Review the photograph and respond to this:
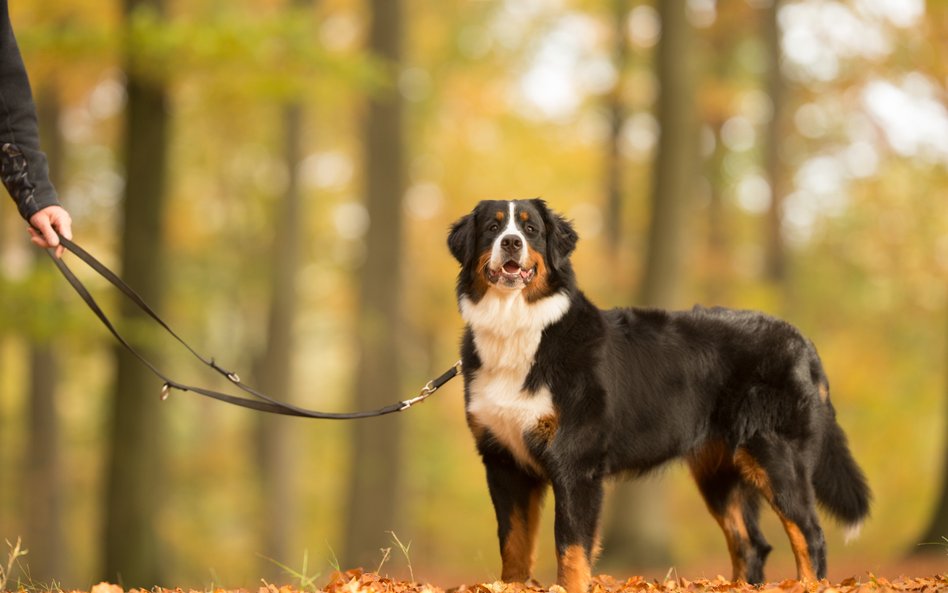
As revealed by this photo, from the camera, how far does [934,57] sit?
13.5 metres

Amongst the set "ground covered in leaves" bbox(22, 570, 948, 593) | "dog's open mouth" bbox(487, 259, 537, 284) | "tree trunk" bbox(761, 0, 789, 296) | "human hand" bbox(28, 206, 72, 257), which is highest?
"tree trunk" bbox(761, 0, 789, 296)

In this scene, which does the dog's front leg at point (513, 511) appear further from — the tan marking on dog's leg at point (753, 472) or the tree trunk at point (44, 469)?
the tree trunk at point (44, 469)

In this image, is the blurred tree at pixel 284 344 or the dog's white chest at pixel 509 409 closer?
the dog's white chest at pixel 509 409

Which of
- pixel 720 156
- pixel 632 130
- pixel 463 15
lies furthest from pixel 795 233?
pixel 463 15

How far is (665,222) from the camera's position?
13445 millimetres

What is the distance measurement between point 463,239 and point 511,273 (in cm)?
38

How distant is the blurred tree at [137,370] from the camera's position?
1165 cm

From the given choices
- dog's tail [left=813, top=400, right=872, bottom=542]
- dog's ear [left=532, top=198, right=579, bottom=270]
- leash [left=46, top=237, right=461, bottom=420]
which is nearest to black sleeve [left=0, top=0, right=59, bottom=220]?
leash [left=46, top=237, right=461, bottom=420]

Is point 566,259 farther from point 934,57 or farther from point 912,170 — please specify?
point 912,170

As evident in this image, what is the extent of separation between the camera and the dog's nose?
520cm

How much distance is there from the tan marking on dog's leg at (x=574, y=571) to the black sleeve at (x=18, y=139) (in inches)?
115

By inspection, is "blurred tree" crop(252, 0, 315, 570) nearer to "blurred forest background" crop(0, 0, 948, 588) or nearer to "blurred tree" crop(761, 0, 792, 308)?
"blurred forest background" crop(0, 0, 948, 588)

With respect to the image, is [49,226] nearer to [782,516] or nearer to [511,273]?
[511,273]

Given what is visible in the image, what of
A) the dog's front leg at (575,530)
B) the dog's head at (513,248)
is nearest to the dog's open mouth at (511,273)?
the dog's head at (513,248)
